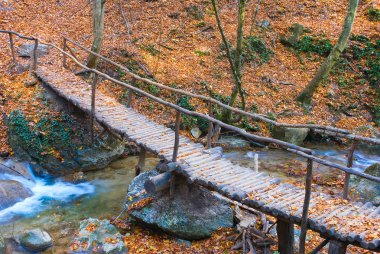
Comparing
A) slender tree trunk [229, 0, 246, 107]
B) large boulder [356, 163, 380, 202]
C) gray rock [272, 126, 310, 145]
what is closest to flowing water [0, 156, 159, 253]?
slender tree trunk [229, 0, 246, 107]

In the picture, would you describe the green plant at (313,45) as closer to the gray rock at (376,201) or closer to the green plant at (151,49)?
the green plant at (151,49)

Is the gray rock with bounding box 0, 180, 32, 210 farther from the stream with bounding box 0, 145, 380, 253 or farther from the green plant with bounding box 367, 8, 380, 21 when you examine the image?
the green plant with bounding box 367, 8, 380, 21

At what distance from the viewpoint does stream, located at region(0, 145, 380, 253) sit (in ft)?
29.1

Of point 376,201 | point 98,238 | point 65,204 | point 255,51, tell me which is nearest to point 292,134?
point 376,201

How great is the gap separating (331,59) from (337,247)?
36.6ft

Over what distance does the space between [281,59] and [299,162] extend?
23.0ft

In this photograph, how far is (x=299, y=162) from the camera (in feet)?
42.4

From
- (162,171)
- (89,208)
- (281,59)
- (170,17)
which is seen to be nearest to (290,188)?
(162,171)

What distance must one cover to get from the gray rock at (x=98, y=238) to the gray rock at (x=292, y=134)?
8075 mm

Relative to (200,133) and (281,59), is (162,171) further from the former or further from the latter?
(281,59)

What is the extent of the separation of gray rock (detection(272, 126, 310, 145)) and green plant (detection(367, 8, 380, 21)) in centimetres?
912

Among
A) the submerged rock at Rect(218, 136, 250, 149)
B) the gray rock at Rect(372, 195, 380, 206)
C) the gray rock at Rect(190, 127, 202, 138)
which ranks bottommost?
the submerged rock at Rect(218, 136, 250, 149)

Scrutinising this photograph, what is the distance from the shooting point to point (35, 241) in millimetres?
7879

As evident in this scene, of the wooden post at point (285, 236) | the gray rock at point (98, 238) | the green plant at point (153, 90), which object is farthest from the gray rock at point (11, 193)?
the wooden post at point (285, 236)
